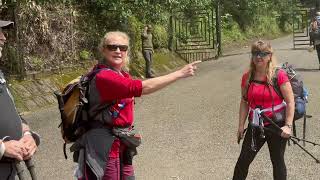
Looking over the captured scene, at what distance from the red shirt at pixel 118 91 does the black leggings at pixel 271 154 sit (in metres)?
1.71

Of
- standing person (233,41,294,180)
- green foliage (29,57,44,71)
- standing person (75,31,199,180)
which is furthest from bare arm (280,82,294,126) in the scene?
green foliage (29,57,44,71)

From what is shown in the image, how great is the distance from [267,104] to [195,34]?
724 inches

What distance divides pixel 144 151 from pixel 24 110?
411cm

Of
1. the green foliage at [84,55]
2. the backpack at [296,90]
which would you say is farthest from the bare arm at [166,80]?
the green foliage at [84,55]

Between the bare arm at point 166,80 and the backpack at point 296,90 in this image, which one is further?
the backpack at point 296,90

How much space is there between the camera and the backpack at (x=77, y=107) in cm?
396

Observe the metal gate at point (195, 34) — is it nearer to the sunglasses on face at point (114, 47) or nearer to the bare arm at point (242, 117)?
the bare arm at point (242, 117)

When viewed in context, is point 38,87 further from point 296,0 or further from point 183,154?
point 296,0

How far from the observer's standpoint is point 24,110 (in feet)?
36.7

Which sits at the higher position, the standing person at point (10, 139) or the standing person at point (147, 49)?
the standing person at point (10, 139)

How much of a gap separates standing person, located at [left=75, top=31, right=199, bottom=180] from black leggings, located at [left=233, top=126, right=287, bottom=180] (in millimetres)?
1615

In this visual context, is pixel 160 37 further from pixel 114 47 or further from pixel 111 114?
pixel 111 114

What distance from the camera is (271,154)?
212 inches

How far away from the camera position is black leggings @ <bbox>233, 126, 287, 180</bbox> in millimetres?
5324
